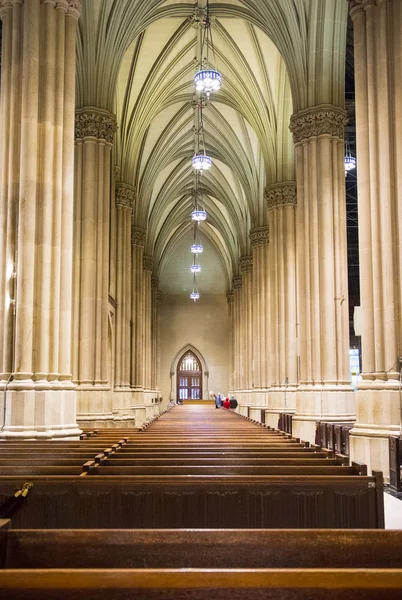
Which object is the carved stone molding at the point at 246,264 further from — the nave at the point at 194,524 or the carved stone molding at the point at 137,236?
the nave at the point at 194,524

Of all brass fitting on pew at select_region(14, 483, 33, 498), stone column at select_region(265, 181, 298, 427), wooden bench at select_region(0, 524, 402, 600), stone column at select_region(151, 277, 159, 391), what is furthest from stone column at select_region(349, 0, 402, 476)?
stone column at select_region(151, 277, 159, 391)

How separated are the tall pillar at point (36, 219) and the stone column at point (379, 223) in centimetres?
478

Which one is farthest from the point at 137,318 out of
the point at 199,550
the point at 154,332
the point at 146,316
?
the point at 199,550

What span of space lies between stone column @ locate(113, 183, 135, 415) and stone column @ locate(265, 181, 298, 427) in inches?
206

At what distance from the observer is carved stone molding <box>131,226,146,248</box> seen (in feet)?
103

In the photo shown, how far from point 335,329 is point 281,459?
10.6 m

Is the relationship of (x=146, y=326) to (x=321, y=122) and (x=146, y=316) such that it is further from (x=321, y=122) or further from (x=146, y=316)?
(x=321, y=122)

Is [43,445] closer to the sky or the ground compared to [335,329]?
closer to the ground

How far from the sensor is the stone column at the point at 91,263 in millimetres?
16719

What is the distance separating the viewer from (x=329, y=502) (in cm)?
526

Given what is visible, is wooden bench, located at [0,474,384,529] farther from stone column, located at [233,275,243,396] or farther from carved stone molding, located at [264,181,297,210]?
stone column, located at [233,275,243,396]

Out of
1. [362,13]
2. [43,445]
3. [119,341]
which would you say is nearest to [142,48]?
[119,341]

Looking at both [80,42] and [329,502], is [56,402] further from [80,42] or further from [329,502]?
[80,42]

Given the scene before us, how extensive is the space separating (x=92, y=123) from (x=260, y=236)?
1418 centimetres
